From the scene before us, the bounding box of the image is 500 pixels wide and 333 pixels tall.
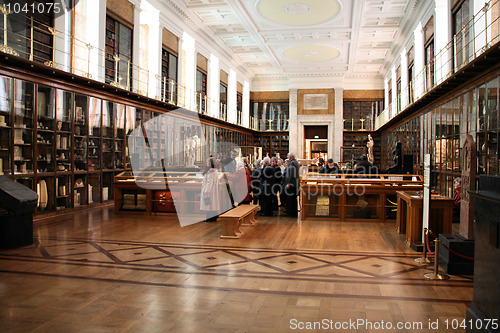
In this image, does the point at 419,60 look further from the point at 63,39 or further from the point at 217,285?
the point at 217,285

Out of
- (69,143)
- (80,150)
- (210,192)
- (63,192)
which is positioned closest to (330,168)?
(210,192)

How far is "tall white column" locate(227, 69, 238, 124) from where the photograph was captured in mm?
20141

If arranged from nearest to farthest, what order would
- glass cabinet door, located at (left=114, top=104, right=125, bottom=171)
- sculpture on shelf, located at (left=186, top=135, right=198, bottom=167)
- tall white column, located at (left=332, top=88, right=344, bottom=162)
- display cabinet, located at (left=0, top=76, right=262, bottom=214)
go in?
display cabinet, located at (left=0, top=76, right=262, bottom=214) → glass cabinet door, located at (left=114, top=104, right=125, bottom=171) → sculpture on shelf, located at (left=186, top=135, right=198, bottom=167) → tall white column, located at (left=332, top=88, right=344, bottom=162)

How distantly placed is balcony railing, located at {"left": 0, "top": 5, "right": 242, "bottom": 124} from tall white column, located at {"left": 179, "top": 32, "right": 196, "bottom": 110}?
35cm

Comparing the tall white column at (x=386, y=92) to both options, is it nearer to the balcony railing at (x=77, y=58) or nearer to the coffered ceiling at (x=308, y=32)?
the coffered ceiling at (x=308, y=32)

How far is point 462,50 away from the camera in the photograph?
9.12 m

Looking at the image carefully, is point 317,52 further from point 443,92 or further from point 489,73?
point 489,73

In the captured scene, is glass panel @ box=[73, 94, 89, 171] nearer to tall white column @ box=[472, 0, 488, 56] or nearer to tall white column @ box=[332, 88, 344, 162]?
tall white column @ box=[472, 0, 488, 56]

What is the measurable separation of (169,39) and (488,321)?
1339 cm

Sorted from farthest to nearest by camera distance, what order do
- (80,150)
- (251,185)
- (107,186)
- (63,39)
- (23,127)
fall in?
(107,186) → (80,150) → (251,185) → (63,39) → (23,127)

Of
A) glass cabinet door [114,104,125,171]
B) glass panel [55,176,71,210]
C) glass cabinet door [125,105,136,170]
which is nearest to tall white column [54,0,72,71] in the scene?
glass cabinet door [114,104,125,171]

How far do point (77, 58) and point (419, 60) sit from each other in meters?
10.8

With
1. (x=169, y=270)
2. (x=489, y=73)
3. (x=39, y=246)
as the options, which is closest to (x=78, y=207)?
(x=39, y=246)

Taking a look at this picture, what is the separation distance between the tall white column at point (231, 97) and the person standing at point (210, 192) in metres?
12.8
